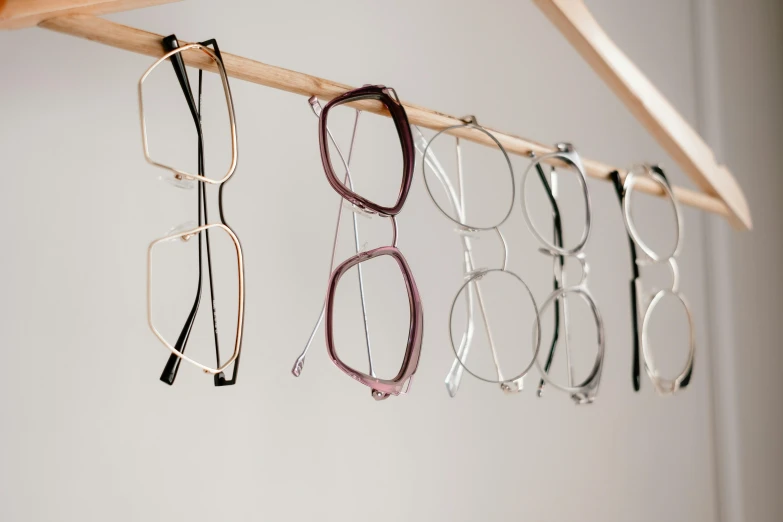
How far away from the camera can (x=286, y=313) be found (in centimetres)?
77

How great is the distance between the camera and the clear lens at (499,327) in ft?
3.18

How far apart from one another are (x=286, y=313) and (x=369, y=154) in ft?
0.76

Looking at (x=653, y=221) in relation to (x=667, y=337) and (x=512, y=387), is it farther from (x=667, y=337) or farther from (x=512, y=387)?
(x=512, y=387)

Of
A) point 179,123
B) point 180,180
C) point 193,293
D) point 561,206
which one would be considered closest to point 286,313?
point 193,293

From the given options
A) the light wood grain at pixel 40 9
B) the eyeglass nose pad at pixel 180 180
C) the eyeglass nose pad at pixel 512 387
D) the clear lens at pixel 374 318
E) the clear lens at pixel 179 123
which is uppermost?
the clear lens at pixel 179 123

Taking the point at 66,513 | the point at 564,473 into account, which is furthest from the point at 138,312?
the point at 564,473

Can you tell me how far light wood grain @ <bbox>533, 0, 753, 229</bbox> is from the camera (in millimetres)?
686

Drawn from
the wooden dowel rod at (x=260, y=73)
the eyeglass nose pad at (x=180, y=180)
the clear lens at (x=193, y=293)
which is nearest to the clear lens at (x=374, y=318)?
the clear lens at (x=193, y=293)

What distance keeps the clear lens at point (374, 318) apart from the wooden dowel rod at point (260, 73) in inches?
10.0

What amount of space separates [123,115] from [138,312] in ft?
0.61

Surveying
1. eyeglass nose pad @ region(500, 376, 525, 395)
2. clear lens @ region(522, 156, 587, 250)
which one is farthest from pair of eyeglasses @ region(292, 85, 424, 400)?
clear lens @ region(522, 156, 587, 250)

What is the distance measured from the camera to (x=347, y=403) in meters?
0.83

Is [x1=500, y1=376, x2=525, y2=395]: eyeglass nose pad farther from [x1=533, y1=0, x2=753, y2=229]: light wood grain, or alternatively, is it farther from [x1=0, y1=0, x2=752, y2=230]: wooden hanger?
[x1=533, y1=0, x2=753, y2=229]: light wood grain

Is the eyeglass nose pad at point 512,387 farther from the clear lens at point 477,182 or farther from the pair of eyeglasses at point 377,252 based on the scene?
the clear lens at point 477,182
